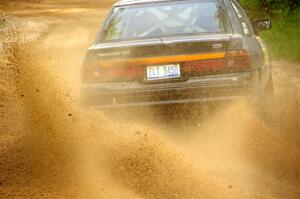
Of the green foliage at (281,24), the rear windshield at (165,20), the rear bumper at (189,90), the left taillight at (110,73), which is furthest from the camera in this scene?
the green foliage at (281,24)

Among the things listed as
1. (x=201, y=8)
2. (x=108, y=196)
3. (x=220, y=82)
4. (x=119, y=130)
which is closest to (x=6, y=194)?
(x=108, y=196)

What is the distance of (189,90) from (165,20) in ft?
3.89

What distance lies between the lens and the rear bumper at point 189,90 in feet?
19.2

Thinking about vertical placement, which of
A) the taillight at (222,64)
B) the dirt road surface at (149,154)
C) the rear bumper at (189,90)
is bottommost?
the dirt road surface at (149,154)

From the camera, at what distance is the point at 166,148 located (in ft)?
19.6

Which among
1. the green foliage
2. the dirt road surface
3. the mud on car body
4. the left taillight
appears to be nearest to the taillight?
the mud on car body

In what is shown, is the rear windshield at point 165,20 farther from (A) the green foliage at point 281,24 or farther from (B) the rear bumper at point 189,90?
(A) the green foliage at point 281,24

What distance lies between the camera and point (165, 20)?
22.1 ft

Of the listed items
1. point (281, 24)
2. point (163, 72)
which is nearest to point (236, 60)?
point (163, 72)

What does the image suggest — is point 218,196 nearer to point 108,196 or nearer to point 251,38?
point 108,196

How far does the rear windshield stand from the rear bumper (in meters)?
0.70

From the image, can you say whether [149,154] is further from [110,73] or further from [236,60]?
[236,60]

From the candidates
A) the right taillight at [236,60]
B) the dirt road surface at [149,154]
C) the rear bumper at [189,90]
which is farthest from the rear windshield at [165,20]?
the dirt road surface at [149,154]

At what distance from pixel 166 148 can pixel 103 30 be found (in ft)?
5.38
